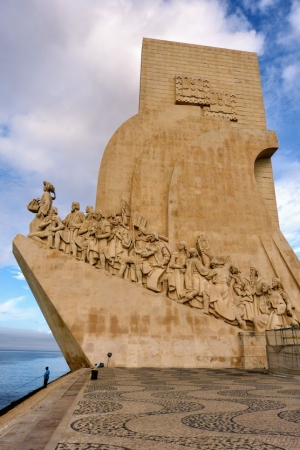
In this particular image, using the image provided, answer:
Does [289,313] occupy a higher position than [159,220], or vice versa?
[159,220]

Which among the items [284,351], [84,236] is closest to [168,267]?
[84,236]

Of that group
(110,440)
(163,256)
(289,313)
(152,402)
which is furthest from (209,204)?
(110,440)

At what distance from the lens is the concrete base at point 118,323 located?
281 inches

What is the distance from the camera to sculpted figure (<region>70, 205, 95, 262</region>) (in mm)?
8086

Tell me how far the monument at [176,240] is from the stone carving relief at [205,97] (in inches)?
1.8

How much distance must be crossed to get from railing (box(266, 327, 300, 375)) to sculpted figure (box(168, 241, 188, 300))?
232cm

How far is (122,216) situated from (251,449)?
8.06 meters

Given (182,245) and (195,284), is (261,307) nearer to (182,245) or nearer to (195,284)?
(195,284)

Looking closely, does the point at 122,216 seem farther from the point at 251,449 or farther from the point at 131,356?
the point at 251,449

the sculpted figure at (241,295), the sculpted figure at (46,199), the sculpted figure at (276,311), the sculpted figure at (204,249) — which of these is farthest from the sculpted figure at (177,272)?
the sculpted figure at (46,199)

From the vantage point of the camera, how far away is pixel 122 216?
30.6ft

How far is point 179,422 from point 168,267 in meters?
6.37

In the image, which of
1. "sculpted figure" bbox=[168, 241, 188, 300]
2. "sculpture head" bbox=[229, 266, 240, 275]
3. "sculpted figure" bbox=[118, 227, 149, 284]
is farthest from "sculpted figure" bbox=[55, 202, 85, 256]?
"sculpture head" bbox=[229, 266, 240, 275]

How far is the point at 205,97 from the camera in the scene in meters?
12.9
